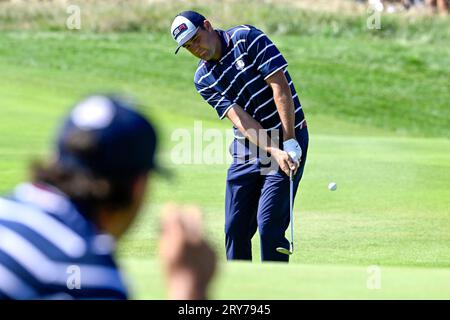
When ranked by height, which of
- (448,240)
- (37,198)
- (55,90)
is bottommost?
(448,240)

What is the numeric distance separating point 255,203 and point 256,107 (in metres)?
0.71

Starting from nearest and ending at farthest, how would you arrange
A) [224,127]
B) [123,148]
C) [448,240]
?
[123,148] < [448,240] < [224,127]

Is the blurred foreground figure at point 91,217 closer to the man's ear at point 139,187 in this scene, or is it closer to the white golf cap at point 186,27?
the man's ear at point 139,187

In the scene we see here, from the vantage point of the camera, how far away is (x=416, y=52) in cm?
2533

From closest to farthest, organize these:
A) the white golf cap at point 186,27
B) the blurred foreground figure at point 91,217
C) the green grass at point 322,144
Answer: the blurred foreground figure at point 91,217 → the green grass at point 322,144 → the white golf cap at point 186,27

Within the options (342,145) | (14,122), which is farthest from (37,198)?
(14,122)

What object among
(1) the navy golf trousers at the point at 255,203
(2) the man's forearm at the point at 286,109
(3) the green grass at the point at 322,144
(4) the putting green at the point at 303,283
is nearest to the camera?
(4) the putting green at the point at 303,283

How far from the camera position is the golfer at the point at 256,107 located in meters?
7.21

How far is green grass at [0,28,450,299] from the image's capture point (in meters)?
5.16

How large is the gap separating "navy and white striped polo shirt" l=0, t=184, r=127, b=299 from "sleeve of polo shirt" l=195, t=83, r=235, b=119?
16.2 feet

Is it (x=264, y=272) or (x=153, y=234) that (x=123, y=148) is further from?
(x=153, y=234)

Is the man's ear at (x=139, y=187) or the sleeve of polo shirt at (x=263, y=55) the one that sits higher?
the sleeve of polo shirt at (x=263, y=55)

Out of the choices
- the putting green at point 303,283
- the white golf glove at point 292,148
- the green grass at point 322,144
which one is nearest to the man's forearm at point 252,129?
the white golf glove at point 292,148

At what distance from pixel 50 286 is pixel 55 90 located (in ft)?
56.8
